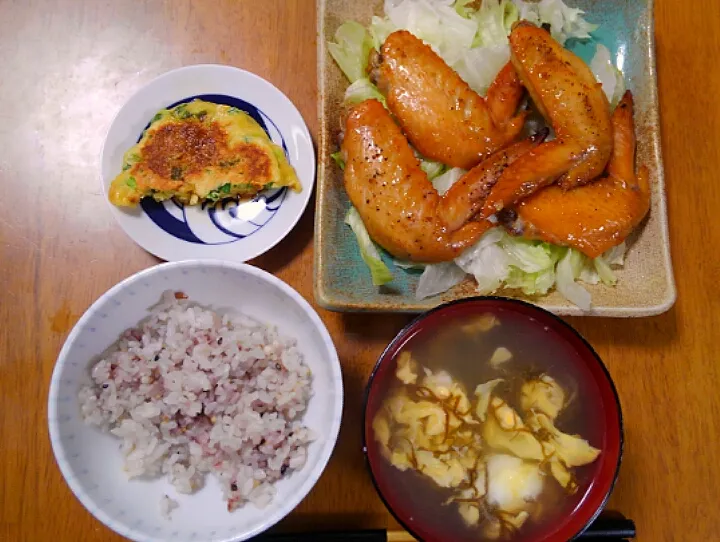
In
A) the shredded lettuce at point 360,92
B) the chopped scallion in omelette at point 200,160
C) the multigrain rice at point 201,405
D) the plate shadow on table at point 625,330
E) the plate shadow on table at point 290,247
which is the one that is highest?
the shredded lettuce at point 360,92

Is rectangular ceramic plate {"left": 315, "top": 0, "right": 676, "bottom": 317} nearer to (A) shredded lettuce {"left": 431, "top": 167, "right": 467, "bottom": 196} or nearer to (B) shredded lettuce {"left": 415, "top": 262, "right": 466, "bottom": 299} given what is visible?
(B) shredded lettuce {"left": 415, "top": 262, "right": 466, "bottom": 299}

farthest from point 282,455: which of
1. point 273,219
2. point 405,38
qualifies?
point 405,38

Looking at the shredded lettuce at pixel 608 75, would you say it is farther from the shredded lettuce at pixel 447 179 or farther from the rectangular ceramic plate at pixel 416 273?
the shredded lettuce at pixel 447 179

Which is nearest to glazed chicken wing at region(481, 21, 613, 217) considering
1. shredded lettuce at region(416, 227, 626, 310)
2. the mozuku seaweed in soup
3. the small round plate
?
shredded lettuce at region(416, 227, 626, 310)

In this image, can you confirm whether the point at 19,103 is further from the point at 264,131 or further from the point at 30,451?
the point at 30,451

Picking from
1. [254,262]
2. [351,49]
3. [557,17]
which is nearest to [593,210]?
[557,17]

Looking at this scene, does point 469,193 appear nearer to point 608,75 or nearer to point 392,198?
point 392,198

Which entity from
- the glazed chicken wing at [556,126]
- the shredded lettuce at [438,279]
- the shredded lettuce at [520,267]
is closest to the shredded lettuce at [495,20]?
the glazed chicken wing at [556,126]
